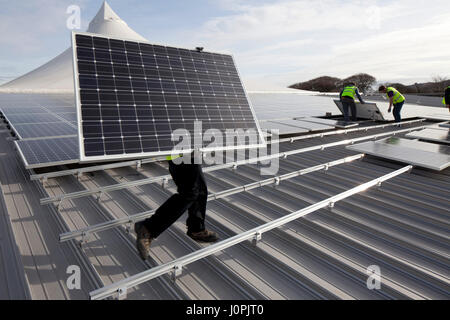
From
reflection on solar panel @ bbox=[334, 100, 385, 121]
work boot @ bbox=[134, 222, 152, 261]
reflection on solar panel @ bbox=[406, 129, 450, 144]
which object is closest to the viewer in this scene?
work boot @ bbox=[134, 222, 152, 261]

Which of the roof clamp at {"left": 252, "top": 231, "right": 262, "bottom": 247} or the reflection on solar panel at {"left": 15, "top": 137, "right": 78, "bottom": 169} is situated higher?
the reflection on solar panel at {"left": 15, "top": 137, "right": 78, "bottom": 169}

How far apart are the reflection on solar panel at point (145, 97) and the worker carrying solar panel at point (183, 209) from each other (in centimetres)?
162

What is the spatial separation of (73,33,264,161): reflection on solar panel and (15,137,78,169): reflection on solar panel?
106 cm

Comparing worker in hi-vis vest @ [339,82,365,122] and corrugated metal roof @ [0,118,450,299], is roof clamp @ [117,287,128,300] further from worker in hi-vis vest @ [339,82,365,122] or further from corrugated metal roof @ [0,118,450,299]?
worker in hi-vis vest @ [339,82,365,122]

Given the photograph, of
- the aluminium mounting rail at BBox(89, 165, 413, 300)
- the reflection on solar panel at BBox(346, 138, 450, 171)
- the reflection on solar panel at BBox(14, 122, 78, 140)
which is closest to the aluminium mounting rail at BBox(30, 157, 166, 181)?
the reflection on solar panel at BBox(14, 122, 78, 140)

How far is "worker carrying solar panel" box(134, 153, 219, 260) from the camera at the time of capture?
10.7 feet

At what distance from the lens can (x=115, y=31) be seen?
3881 centimetres

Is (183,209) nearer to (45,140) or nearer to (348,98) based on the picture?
(45,140)

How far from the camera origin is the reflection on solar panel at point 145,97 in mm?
5410

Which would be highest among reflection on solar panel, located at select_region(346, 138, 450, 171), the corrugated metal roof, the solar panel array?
the solar panel array

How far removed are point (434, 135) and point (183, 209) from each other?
926cm

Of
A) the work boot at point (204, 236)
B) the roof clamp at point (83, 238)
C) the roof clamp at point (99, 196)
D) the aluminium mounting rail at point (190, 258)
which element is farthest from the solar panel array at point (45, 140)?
the aluminium mounting rail at point (190, 258)

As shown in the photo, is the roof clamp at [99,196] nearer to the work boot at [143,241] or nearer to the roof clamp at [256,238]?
the work boot at [143,241]
